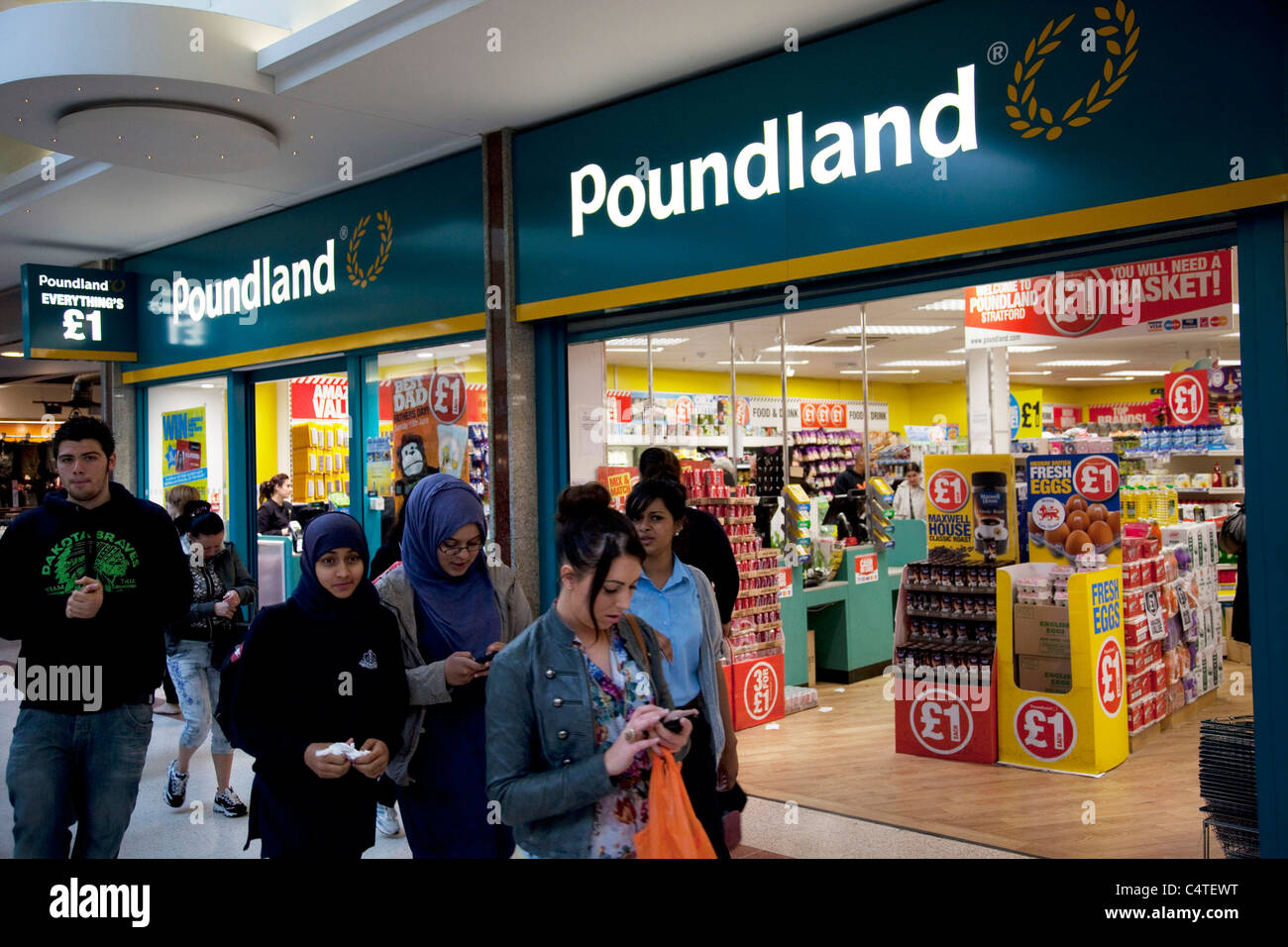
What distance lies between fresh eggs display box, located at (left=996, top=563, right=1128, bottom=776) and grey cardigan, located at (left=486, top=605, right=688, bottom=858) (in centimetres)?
425

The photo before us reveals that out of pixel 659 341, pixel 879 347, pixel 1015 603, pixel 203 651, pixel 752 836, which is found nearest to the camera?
pixel 752 836

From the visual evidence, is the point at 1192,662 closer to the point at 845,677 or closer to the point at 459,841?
the point at 845,677

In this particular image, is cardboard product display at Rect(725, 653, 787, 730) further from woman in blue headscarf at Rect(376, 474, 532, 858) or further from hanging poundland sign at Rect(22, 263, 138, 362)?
hanging poundland sign at Rect(22, 263, 138, 362)

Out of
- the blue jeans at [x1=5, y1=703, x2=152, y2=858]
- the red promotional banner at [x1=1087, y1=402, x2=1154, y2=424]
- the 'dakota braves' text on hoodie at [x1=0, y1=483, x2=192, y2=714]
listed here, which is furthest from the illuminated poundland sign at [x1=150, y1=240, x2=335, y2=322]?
the red promotional banner at [x1=1087, y1=402, x2=1154, y2=424]

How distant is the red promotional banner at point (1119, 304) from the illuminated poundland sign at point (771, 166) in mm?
2850

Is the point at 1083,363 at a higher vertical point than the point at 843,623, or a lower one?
higher

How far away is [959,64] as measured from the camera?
431 centimetres

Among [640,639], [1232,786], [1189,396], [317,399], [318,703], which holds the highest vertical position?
[317,399]

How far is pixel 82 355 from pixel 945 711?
318 inches

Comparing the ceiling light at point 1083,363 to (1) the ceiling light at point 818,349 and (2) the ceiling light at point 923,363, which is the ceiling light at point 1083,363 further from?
(1) the ceiling light at point 818,349

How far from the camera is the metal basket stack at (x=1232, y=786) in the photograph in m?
3.81

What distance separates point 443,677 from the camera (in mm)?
2826

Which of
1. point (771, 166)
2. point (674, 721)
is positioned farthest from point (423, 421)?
point (674, 721)

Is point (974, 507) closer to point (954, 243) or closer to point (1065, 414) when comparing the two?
point (954, 243)
